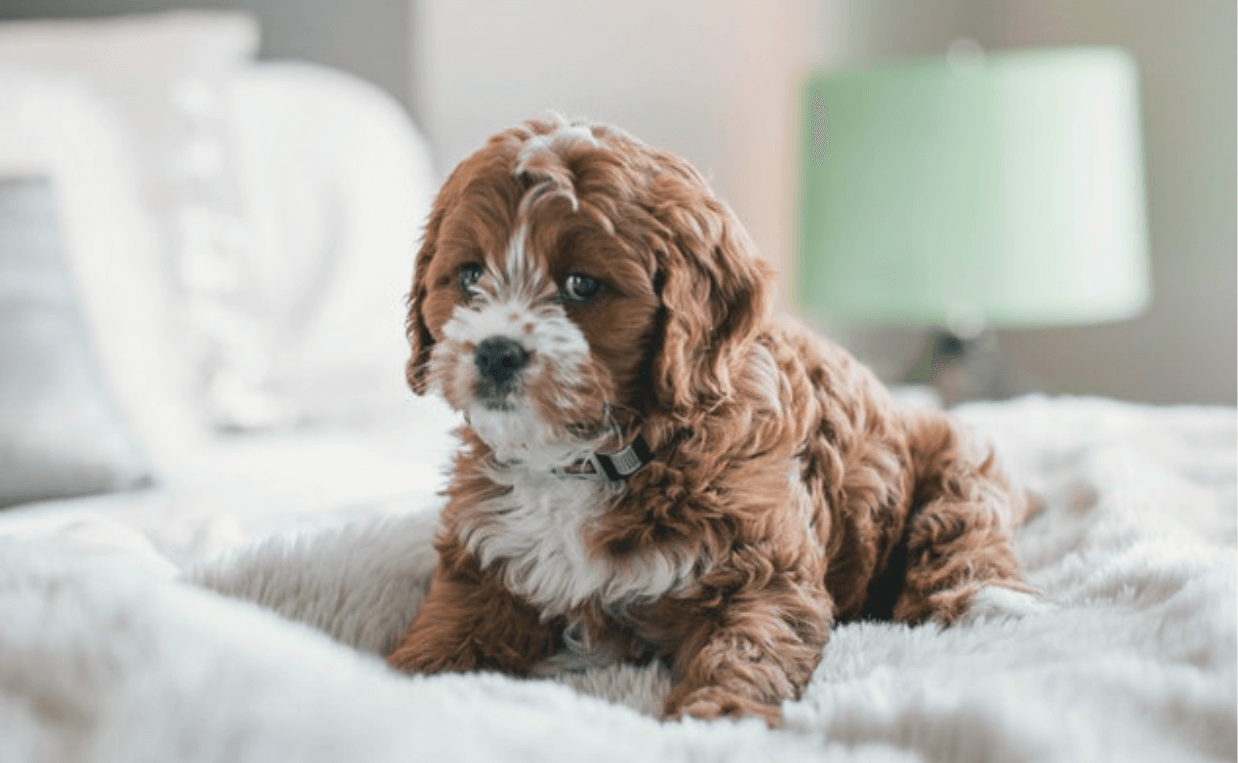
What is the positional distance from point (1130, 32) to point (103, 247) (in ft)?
8.98

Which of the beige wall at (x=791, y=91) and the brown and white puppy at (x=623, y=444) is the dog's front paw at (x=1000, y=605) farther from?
the beige wall at (x=791, y=91)

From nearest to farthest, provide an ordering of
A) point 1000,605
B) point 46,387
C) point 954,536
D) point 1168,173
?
point 1000,605 → point 954,536 → point 46,387 → point 1168,173

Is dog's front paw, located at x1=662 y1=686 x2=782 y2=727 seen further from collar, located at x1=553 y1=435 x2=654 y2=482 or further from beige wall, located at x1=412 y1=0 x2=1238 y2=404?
beige wall, located at x1=412 y1=0 x2=1238 y2=404

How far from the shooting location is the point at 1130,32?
12.2 feet

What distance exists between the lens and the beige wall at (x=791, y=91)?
3201 mm

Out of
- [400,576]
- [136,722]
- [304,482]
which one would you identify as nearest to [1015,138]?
[304,482]

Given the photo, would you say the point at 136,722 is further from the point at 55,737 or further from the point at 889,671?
the point at 889,671

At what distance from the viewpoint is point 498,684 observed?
3.61 ft

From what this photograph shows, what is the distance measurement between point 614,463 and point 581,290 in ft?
0.53

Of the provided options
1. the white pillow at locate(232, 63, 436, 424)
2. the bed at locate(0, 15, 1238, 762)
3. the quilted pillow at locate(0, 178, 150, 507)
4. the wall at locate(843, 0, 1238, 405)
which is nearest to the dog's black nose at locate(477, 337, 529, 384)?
the bed at locate(0, 15, 1238, 762)

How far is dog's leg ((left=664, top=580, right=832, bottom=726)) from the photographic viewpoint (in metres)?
1.08

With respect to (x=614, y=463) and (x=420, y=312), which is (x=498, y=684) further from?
(x=420, y=312)

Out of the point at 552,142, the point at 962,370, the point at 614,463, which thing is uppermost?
the point at 552,142

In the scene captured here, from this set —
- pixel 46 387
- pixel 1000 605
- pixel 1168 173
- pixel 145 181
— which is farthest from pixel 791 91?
pixel 1000 605
